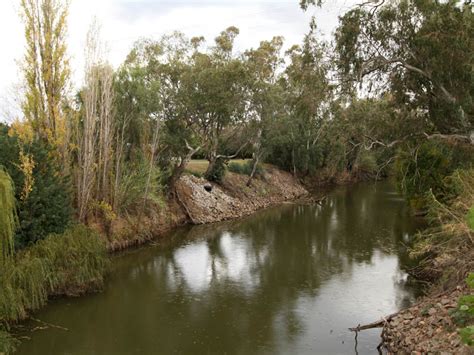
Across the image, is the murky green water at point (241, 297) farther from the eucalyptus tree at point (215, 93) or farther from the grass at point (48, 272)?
the eucalyptus tree at point (215, 93)

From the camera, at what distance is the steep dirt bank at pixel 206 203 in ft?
65.1

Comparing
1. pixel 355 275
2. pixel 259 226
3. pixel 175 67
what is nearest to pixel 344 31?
pixel 355 275

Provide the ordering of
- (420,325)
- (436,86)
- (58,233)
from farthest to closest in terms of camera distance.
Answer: (436,86)
(58,233)
(420,325)

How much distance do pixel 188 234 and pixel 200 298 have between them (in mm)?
9491

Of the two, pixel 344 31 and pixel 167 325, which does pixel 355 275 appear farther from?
pixel 344 31

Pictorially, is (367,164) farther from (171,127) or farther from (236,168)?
(171,127)

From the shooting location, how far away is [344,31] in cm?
1589

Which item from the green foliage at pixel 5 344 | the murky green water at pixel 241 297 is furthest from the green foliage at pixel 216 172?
the green foliage at pixel 5 344

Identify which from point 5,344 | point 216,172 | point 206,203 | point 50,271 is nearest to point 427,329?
point 5,344

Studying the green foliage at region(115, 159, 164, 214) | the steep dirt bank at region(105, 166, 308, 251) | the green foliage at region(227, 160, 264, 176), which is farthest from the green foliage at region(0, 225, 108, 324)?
the green foliage at region(227, 160, 264, 176)

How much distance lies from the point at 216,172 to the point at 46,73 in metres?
15.9

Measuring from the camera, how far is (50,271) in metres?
12.6

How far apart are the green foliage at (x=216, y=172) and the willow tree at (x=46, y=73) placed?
14791mm

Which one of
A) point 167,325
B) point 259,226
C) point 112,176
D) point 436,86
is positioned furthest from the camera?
point 259,226
